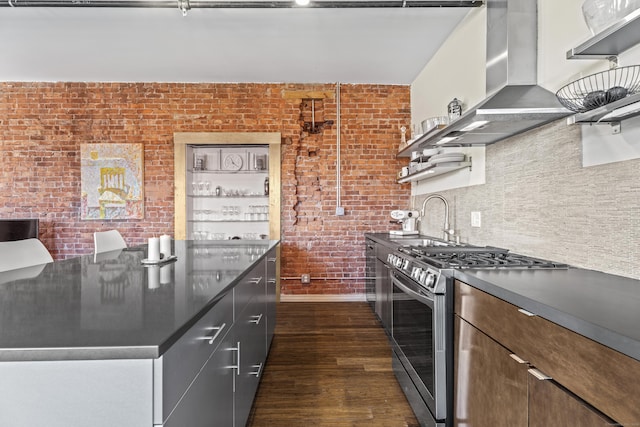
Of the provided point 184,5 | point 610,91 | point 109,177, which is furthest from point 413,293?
point 109,177

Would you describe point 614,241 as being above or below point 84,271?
above

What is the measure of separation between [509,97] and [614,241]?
2.77 feet

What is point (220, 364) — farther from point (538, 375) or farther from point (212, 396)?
point (538, 375)

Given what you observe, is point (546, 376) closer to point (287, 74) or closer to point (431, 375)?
point (431, 375)

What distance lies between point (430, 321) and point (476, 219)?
123cm

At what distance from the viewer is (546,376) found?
0.96 meters

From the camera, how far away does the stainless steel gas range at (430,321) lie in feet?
5.11

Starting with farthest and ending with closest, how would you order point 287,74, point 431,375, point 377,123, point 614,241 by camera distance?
1. point 377,123
2. point 287,74
3. point 431,375
4. point 614,241

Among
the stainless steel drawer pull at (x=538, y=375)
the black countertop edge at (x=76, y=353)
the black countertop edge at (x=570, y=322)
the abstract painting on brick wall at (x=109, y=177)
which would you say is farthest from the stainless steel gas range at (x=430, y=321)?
the abstract painting on brick wall at (x=109, y=177)

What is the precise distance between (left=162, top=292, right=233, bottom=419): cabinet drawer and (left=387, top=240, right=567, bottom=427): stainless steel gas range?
A: 997 millimetres

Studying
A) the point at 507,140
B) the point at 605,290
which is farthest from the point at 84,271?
the point at 507,140

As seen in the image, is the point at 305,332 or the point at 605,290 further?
the point at 305,332

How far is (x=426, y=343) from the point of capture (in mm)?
1690

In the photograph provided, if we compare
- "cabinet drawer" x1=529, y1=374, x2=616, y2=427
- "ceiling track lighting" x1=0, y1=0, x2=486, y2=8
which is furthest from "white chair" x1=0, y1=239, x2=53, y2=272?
"cabinet drawer" x1=529, y1=374, x2=616, y2=427
